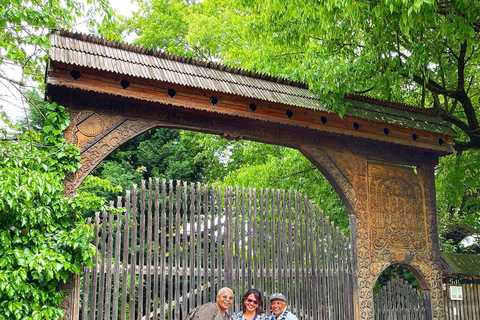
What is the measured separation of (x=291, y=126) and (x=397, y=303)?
3.80m

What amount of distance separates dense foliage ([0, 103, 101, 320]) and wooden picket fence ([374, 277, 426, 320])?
210 inches

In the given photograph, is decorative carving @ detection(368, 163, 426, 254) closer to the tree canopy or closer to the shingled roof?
the shingled roof

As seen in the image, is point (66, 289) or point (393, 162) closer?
point (66, 289)

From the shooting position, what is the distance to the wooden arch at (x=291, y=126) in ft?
21.9

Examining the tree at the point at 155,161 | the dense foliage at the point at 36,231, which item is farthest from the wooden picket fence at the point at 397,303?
the tree at the point at 155,161

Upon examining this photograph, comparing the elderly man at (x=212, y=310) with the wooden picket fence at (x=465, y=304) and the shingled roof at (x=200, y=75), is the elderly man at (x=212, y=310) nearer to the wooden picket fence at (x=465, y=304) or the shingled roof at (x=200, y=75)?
the shingled roof at (x=200, y=75)

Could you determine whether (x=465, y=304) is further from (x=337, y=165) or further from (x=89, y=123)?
(x=89, y=123)

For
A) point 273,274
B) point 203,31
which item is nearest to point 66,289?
point 273,274

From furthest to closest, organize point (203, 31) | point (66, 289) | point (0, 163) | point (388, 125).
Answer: point (203, 31) → point (388, 125) → point (66, 289) → point (0, 163)

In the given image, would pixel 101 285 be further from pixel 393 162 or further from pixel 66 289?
pixel 393 162

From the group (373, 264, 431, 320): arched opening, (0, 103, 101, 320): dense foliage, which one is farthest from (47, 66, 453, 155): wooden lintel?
(373, 264, 431, 320): arched opening

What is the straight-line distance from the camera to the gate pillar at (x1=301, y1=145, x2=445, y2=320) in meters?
8.48

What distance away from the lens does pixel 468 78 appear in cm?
1259

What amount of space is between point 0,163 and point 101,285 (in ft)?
6.37
